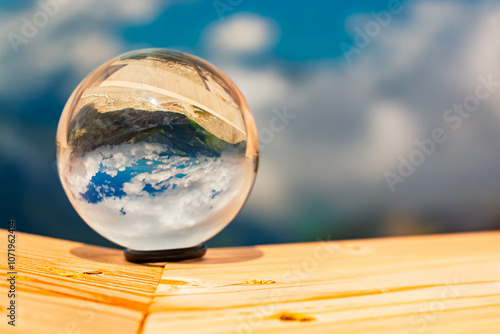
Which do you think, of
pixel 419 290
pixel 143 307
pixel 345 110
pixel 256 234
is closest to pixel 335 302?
pixel 419 290

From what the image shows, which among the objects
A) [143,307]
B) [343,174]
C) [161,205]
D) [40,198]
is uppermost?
[343,174]

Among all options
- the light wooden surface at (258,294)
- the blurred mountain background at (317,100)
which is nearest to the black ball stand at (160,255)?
the light wooden surface at (258,294)

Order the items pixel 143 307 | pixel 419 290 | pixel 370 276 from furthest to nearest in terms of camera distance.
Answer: pixel 370 276, pixel 419 290, pixel 143 307

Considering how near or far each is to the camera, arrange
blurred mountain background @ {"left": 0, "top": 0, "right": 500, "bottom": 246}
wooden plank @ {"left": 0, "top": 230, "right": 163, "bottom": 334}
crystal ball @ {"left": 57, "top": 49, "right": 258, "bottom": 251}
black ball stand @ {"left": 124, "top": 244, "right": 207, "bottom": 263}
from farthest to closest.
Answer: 1. blurred mountain background @ {"left": 0, "top": 0, "right": 500, "bottom": 246}
2. black ball stand @ {"left": 124, "top": 244, "right": 207, "bottom": 263}
3. crystal ball @ {"left": 57, "top": 49, "right": 258, "bottom": 251}
4. wooden plank @ {"left": 0, "top": 230, "right": 163, "bottom": 334}

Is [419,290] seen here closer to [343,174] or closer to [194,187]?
[194,187]

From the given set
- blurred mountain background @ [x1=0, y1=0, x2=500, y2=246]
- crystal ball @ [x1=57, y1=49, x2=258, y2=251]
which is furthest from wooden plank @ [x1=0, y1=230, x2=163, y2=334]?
blurred mountain background @ [x1=0, y1=0, x2=500, y2=246]

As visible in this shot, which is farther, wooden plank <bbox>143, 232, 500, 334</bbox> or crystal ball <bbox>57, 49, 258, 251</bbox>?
crystal ball <bbox>57, 49, 258, 251</bbox>

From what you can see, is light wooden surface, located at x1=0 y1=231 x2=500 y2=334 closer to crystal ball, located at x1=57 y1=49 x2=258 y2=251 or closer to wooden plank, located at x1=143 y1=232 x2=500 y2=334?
wooden plank, located at x1=143 y1=232 x2=500 y2=334
